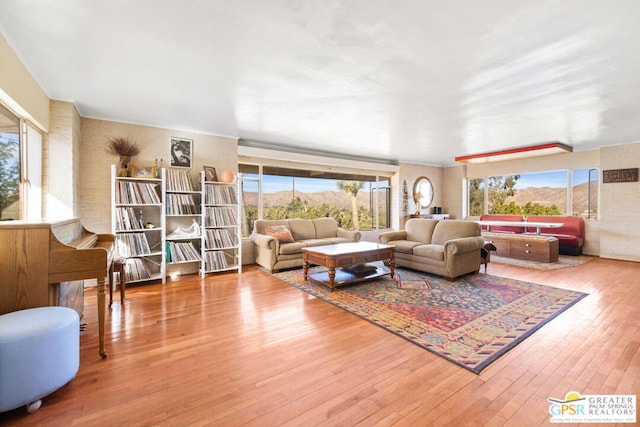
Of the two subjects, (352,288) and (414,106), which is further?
(352,288)

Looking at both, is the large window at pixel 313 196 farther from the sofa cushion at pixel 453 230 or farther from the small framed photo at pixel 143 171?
the sofa cushion at pixel 453 230

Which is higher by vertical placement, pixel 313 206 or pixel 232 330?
pixel 313 206

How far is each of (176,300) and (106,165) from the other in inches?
90.3

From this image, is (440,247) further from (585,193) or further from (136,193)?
(585,193)

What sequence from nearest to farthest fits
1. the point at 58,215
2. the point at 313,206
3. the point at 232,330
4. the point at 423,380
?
the point at 423,380, the point at 232,330, the point at 58,215, the point at 313,206

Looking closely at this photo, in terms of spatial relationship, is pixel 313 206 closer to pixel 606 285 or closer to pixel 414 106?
pixel 414 106

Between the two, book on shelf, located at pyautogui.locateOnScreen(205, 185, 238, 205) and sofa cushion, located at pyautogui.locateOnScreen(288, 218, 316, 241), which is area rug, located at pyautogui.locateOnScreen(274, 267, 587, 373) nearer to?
sofa cushion, located at pyautogui.locateOnScreen(288, 218, 316, 241)

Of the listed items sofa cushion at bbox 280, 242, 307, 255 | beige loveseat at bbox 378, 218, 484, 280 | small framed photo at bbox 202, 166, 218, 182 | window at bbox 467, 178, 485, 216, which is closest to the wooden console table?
window at bbox 467, 178, 485, 216

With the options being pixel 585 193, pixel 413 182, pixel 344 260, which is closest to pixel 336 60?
pixel 344 260

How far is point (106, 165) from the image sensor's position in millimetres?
4043

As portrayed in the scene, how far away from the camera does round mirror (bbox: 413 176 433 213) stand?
8141 mm

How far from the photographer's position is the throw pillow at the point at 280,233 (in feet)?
16.5

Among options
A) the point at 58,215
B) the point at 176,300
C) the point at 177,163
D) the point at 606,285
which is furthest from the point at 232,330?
the point at 606,285

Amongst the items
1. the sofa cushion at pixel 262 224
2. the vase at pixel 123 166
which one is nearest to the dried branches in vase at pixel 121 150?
the vase at pixel 123 166
